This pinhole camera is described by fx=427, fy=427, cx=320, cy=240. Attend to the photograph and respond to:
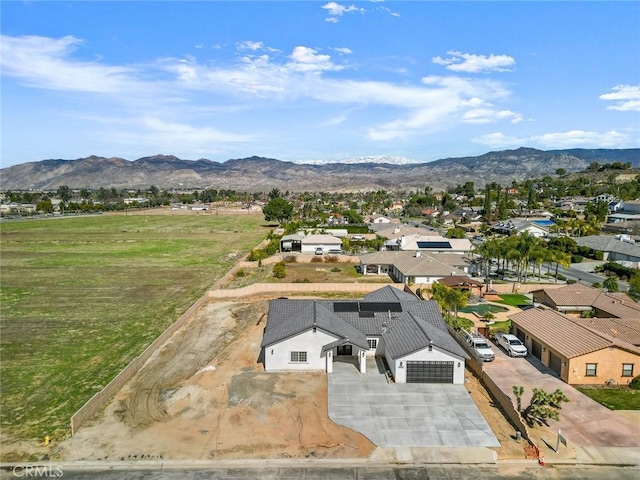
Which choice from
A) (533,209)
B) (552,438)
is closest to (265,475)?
(552,438)

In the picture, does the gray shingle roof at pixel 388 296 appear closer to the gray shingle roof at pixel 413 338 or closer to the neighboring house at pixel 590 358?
the gray shingle roof at pixel 413 338

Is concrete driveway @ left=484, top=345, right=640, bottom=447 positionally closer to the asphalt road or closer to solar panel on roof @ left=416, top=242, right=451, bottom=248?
the asphalt road

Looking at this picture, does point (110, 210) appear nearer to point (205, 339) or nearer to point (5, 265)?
point (5, 265)

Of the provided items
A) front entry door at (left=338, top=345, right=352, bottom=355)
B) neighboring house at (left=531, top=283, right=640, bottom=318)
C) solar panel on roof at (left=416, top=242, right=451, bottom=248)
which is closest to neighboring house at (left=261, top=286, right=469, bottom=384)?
front entry door at (left=338, top=345, right=352, bottom=355)

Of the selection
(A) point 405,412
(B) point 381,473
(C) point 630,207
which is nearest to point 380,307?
(A) point 405,412

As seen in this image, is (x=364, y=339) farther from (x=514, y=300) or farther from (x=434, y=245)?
(x=434, y=245)
